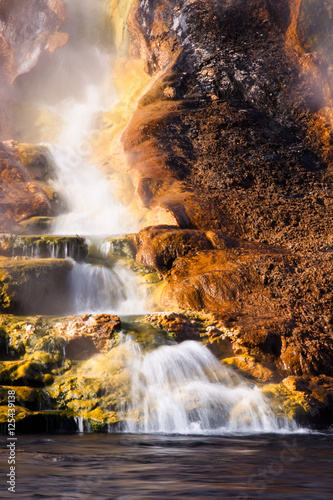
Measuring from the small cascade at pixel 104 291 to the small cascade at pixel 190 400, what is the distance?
294 centimetres

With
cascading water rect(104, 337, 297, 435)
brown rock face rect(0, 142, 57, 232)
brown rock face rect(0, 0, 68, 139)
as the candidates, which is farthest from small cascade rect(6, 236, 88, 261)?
brown rock face rect(0, 0, 68, 139)

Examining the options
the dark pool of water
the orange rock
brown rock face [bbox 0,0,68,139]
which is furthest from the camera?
brown rock face [bbox 0,0,68,139]

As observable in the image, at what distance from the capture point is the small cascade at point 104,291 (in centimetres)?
1094

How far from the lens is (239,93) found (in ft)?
65.9

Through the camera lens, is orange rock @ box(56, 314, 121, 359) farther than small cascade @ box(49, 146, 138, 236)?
No

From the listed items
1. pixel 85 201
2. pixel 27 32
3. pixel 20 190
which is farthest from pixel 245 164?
pixel 27 32

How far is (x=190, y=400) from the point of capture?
283 inches

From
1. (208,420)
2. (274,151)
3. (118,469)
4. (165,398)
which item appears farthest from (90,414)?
(274,151)

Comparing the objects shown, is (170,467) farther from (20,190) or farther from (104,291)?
(20,190)

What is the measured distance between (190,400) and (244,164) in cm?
1088

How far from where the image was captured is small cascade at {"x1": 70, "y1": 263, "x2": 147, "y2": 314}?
431 inches

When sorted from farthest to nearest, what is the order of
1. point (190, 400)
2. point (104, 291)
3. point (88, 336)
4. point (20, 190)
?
point (20, 190) → point (104, 291) → point (88, 336) → point (190, 400)

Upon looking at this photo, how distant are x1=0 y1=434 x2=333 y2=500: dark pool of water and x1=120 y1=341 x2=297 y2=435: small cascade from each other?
1.58 ft

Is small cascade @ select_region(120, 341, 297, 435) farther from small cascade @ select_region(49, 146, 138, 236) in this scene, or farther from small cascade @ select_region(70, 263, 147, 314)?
small cascade @ select_region(49, 146, 138, 236)
